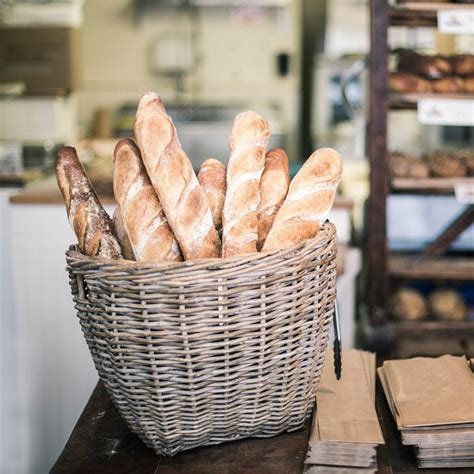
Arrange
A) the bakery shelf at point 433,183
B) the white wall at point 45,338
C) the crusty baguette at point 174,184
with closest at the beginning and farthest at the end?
the crusty baguette at point 174,184 < the white wall at point 45,338 < the bakery shelf at point 433,183

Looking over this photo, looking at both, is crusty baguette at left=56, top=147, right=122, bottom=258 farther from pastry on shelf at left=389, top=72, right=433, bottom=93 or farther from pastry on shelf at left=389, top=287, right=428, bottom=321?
pastry on shelf at left=389, top=287, right=428, bottom=321

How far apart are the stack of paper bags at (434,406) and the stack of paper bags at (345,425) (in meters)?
0.04

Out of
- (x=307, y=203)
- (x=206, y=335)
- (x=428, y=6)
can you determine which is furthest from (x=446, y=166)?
(x=206, y=335)

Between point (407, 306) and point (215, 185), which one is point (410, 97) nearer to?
point (407, 306)

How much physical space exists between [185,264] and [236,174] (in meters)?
0.23

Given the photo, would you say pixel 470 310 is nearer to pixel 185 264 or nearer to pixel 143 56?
pixel 185 264

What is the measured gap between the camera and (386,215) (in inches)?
106

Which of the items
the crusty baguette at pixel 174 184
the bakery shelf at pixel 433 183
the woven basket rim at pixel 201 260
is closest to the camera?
the woven basket rim at pixel 201 260

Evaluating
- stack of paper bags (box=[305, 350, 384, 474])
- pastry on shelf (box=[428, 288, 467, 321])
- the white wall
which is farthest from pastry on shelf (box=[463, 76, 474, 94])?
stack of paper bags (box=[305, 350, 384, 474])

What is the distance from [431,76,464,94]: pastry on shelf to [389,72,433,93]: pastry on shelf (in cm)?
3

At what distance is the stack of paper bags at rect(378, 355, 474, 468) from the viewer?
3.32ft

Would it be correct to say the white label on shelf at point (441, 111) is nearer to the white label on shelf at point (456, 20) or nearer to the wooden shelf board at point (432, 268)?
the white label on shelf at point (456, 20)

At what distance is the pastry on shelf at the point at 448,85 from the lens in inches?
104

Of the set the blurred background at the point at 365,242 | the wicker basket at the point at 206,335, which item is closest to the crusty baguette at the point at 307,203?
the wicker basket at the point at 206,335
